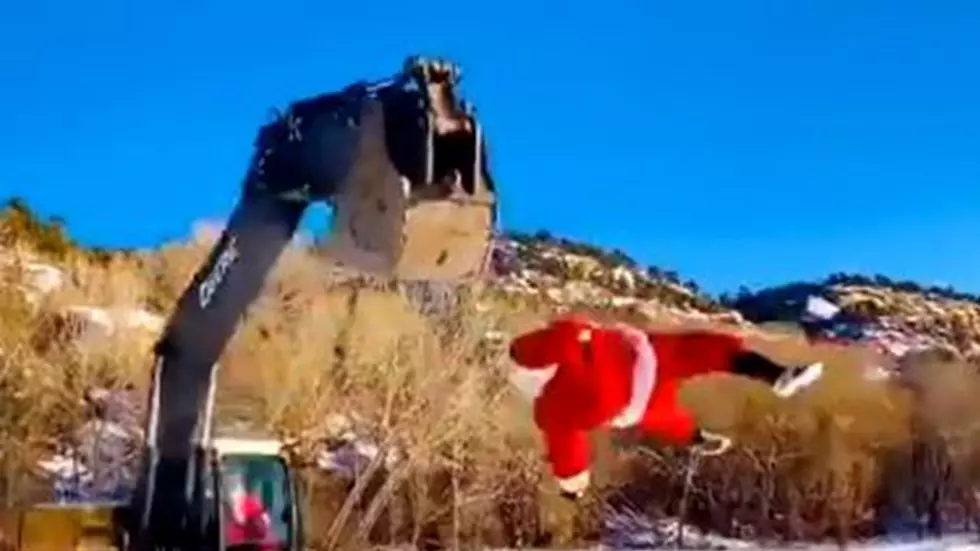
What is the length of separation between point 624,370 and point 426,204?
29.8ft

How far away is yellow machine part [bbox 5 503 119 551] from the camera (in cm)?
1427

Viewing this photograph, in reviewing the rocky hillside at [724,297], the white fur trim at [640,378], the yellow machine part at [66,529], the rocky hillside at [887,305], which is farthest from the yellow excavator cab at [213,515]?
the rocky hillside at [887,305]

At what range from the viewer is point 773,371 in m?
17.6

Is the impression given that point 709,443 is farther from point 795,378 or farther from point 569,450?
point 795,378

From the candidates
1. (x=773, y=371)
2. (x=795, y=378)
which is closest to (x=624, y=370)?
(x=773, y=371)

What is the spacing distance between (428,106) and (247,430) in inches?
209

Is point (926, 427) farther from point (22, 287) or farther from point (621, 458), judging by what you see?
point (22, 287)

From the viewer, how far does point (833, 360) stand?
48.8m

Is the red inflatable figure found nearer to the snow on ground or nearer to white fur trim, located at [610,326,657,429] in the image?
white fur trim, located at [610,326,657,429]

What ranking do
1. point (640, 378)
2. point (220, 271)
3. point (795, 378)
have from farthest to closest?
point (640, 378), point (795, 378), point (220, 271)

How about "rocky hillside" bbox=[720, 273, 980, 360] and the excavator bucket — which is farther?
"rocky hillside" bbox=[720, 273, 980, 360]

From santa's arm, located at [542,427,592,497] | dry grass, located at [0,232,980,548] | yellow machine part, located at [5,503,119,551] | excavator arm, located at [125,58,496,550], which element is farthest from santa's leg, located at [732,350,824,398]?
dry grass, located at [0,232,980,548]

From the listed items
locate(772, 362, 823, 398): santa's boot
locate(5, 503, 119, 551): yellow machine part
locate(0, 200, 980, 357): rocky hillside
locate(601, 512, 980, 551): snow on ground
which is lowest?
locate(5, 503, 119, 551): yellow machine part

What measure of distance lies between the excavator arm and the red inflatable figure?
5.77 metres
